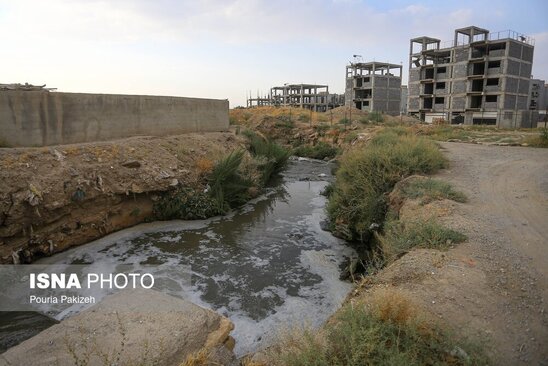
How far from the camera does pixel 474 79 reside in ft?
158

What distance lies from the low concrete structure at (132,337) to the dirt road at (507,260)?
8.13ft

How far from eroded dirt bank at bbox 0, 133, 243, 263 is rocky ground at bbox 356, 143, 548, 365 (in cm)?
712

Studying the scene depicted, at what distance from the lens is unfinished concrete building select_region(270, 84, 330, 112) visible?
72.8m

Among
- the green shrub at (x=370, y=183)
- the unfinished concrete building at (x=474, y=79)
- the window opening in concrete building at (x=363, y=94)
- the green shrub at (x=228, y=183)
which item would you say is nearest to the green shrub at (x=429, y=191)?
the green shrub at (x=370, y=183)

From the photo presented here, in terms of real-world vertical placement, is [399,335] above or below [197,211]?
above

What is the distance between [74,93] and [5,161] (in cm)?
340

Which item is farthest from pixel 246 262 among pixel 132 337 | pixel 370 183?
pixel 132 337

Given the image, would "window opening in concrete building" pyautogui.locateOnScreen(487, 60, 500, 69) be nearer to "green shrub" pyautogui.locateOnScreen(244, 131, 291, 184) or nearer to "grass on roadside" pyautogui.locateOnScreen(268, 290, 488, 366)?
"green shrub" pyautogui.locateOnScreen(244, 131, 291, 184)

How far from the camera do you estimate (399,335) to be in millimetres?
3039

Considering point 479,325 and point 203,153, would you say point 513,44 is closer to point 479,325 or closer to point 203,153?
point 203,153

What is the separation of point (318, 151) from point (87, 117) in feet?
56.9

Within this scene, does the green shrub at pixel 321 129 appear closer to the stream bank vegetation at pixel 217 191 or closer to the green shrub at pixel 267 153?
the green shrub at pixel 267 153

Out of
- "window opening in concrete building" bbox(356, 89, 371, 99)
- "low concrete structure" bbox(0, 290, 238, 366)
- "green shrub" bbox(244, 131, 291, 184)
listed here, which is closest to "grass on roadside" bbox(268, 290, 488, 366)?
"low concrete structure" bbox(0, 290, 238, 366)

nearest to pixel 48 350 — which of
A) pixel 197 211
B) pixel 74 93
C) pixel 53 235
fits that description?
pixel 53 235
